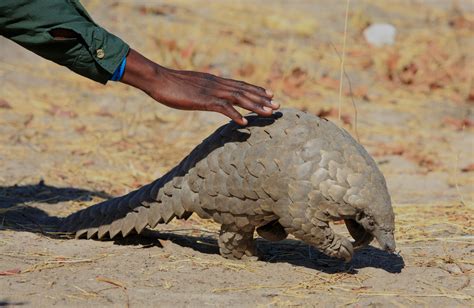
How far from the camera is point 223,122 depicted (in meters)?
8.46

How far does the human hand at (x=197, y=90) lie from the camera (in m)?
4.31

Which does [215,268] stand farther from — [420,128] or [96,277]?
[420,128]

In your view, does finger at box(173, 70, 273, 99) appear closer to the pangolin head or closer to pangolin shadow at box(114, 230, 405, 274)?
the pangolin head

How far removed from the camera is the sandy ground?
14.1 feet

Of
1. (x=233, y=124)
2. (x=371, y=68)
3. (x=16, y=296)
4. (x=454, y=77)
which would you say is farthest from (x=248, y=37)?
(x=16, y=296)

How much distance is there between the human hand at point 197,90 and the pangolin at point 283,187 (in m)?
0.16

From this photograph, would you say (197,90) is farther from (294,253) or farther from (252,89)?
(294,253)

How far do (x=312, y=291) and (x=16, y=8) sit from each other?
6.32ft

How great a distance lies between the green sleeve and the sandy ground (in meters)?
0.99

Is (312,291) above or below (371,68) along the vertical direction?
below

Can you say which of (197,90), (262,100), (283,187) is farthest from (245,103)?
(283,187)

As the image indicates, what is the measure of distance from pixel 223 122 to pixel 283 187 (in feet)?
14.0

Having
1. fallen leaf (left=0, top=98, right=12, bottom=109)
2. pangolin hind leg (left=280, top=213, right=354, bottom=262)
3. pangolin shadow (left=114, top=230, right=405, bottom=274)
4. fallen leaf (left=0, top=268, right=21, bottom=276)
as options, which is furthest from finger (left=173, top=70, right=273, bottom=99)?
fallen leaf (left=0, top=98, right=12, bottom=109)

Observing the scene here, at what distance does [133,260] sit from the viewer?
15.1ft
